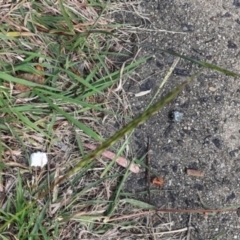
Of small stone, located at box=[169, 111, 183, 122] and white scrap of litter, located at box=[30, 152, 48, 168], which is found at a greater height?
small stone, located at box=[169, 111, 183, 122]

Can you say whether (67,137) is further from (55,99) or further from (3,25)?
(3,25)

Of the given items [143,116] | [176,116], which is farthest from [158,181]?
[143,116]

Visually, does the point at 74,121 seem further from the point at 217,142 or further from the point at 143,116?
the point at 143,116

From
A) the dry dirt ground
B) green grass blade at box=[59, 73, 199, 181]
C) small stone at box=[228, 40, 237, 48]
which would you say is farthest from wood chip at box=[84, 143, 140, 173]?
green grass blade at box=[59, 73, 199, 181]

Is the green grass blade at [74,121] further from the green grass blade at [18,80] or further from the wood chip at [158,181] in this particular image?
the wood chip at [158,181]

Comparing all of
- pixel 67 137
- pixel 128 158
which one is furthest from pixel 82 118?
pixel 128 158

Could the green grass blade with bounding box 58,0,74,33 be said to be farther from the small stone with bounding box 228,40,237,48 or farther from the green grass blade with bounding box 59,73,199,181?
the green grass blade with bounding box 59,73,199,181

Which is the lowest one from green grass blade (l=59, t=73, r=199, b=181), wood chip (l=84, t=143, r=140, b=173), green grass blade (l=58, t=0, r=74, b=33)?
wood chip (l=84, t=143, r=140, b=173)

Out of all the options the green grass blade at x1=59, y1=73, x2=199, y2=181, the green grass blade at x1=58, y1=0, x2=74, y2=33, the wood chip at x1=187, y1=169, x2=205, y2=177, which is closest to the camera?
the green grass blade at x1=59, y1=73, x2=199, y2=181
